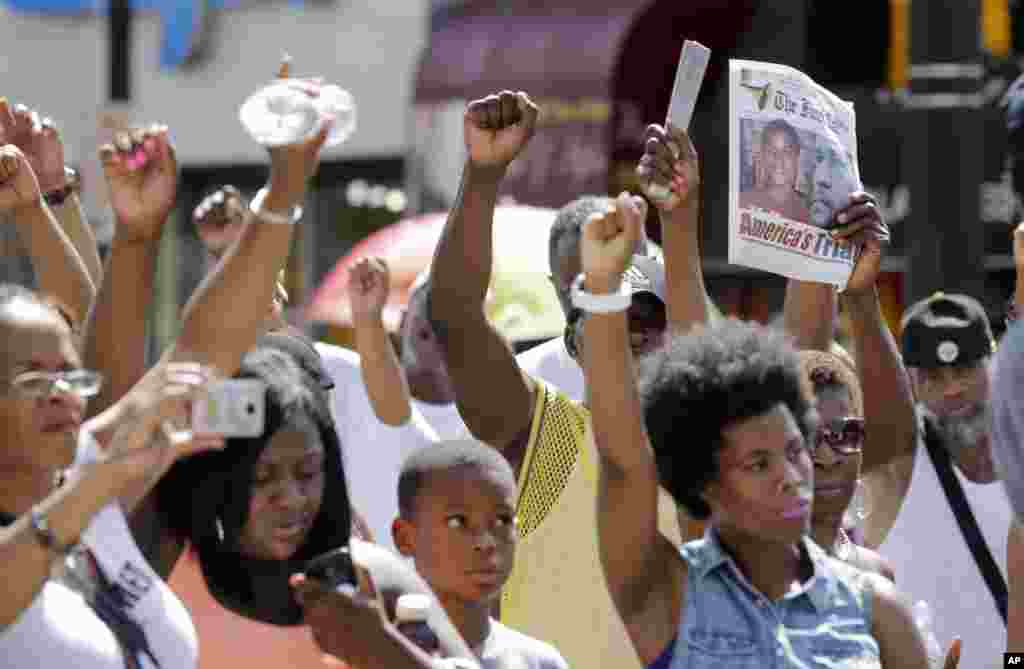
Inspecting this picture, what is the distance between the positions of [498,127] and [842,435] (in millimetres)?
935

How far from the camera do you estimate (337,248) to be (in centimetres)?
1994

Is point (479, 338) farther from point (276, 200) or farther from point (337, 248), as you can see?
point (337, 248)

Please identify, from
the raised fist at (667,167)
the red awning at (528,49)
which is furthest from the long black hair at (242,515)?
the red awning at (528,49)

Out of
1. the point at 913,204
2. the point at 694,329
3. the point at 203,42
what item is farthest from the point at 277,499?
the point at 203,42

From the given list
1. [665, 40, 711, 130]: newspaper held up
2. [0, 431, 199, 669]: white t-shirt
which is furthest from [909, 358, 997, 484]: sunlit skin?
[0, 431, 199, 669]: white t-shirt

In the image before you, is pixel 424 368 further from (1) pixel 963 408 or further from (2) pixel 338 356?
(1) pixel 963 408

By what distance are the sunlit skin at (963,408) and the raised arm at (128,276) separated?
2640 mm

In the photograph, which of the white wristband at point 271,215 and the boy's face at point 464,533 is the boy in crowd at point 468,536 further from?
the white wristband at point 271,215

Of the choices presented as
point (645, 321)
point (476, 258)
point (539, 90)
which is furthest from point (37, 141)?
point (539, 90)

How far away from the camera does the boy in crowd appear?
171 inches

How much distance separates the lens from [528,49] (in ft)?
56.5

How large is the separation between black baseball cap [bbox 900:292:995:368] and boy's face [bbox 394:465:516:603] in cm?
216

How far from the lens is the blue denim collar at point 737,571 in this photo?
404 cm

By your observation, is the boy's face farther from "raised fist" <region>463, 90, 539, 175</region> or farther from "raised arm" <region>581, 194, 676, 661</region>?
"raised fist" <region>463, 90, 539, 175</region>
